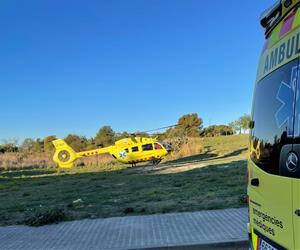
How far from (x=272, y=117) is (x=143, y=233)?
523 cm

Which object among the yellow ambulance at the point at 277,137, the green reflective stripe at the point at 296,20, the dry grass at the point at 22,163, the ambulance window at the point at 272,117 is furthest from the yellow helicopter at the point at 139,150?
the green reflective stripe at the point at 296,20

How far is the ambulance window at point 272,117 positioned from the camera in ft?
10.6

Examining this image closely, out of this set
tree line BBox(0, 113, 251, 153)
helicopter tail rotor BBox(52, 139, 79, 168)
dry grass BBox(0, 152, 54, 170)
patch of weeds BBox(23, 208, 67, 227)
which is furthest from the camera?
tree line BBox(0, 113, 251, 153)

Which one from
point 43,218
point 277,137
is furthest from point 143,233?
point 277,137

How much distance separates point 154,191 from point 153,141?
19.0m

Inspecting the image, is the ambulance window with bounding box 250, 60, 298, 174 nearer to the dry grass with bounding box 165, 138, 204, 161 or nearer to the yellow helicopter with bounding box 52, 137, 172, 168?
the yellow helicopter with bounding box 52, 137, 172, 168

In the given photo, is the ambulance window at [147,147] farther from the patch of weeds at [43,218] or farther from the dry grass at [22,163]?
the patch of weeds at [43,218]

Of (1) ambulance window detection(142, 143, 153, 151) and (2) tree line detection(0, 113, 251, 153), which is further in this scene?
(2) tree line detection(0, 113, 251, 153)

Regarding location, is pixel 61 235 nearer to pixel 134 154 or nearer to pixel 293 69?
pixel 293 69

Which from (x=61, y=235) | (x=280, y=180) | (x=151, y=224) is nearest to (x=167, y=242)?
(x=151, y=224)

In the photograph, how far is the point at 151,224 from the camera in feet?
29.6

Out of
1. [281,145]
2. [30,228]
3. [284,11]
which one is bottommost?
[30,228]

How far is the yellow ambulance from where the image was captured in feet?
10.1

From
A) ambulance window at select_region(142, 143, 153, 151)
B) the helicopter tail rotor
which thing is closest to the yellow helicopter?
ambulance window at select_region(142, 143, 153, 151)
